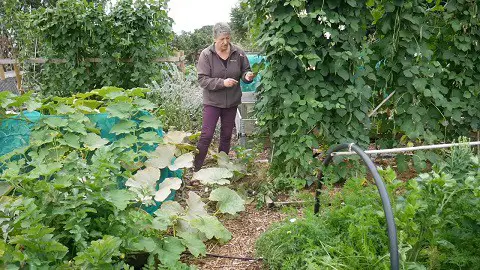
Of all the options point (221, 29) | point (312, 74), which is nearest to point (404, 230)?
point (312, 74)

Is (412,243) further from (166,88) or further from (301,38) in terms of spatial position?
(166,88)

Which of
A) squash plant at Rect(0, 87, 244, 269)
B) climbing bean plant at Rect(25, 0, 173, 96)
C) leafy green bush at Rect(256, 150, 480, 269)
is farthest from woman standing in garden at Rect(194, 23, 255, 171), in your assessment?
climbing bean plant at Rect(25, 0, 173, 96)

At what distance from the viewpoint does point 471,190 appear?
2084mm

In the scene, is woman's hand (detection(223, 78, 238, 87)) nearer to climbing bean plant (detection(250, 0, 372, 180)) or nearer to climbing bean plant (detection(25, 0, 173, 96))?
climbing bean plant (detection(250, 0, 372, 180))

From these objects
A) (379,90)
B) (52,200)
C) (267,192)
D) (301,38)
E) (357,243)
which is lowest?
(267,192)

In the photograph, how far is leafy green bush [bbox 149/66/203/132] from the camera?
572 centimetres

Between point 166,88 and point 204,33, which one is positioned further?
point 204,33

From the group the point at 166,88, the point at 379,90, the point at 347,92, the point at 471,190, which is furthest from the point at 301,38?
the point at 166,88

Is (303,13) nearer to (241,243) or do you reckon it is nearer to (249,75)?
(249,75)

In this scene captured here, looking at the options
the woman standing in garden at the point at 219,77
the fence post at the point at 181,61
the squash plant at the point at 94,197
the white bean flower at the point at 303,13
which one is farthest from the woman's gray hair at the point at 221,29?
the fence post at the point at 181,61

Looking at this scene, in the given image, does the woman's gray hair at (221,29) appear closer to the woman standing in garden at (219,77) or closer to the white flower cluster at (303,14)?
the woman standing in garden at (219,77)

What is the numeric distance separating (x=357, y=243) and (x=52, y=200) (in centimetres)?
136

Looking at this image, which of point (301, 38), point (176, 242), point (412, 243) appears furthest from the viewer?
point (301, 38)

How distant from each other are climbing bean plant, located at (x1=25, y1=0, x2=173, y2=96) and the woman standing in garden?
252 centimetres
